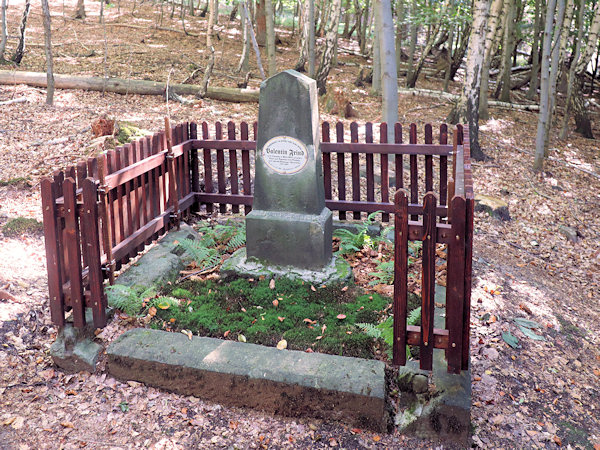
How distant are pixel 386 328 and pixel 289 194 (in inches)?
75.0

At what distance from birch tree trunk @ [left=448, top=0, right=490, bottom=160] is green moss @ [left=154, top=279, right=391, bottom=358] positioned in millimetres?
7697

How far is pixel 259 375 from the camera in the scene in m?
4.03

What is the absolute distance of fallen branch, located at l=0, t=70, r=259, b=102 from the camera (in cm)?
1388

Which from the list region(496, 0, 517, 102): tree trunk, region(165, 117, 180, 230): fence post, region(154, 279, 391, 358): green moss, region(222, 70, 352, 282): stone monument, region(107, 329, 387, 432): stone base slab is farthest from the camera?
region(496, 0, 517, 102): tree trunk

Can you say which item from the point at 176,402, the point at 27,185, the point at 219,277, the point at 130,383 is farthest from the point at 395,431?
the point at 27,185

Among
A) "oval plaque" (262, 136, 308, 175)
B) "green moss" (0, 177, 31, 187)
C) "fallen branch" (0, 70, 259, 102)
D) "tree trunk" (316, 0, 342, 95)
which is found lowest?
"green moss" (0, 177, 31, 187)

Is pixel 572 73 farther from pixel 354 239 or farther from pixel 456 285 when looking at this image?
pixel 456 285

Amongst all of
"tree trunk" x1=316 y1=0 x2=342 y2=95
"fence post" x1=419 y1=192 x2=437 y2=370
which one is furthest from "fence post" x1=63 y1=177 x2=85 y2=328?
"tree trunk" x1=316 y1=0 x2=342 y2=95

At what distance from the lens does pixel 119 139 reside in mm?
9203

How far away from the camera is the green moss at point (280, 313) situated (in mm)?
4613

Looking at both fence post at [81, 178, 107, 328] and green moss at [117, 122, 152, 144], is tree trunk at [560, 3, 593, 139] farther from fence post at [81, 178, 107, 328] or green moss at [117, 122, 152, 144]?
fence post at [81, 178, 107, 328]

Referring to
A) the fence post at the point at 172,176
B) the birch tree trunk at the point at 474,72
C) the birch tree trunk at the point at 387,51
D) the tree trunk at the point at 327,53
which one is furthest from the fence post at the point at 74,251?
the tree trunk at the point at 327,53

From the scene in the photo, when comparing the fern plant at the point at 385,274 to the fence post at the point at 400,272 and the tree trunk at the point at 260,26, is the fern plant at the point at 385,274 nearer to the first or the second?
the fence post at the point at 400,272

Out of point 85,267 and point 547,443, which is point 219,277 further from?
point 547,443
